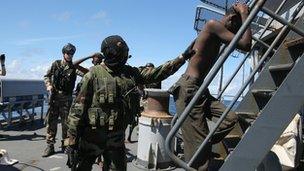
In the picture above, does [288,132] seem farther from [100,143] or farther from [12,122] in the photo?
[12,122]

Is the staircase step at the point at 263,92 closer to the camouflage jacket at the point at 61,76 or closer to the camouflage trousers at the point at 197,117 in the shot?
the camouflage trousers at the point at 197,117

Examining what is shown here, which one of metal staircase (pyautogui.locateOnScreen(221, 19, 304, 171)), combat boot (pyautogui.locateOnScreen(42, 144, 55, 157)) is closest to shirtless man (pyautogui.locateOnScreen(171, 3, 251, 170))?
metal staircase (pyautogui.locateOnScreen(221, 19, 304, 171))

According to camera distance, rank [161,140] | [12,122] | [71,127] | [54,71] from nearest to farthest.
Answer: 1. [71,127]
2. [161,140]
3. [54,71]
4. [12,122]

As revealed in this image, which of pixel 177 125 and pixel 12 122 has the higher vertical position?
pixel 177 125

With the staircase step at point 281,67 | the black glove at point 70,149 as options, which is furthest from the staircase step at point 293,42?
the black glove at point 70,149

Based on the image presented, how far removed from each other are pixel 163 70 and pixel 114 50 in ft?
1.91

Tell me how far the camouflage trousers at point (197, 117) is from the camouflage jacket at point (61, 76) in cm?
473

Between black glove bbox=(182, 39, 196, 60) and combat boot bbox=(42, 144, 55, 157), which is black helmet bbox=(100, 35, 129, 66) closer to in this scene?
black glove bbox=(182, 39, 196, 60)

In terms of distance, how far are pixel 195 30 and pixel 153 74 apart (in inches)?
541

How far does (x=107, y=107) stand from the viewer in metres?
5.18

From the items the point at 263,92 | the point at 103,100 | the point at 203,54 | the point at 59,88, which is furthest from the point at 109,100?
the point at 59,88

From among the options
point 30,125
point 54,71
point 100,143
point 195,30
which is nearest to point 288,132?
point 100,143

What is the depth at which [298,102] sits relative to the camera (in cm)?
404

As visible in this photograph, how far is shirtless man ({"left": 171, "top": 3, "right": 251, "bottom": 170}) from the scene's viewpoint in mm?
4617
